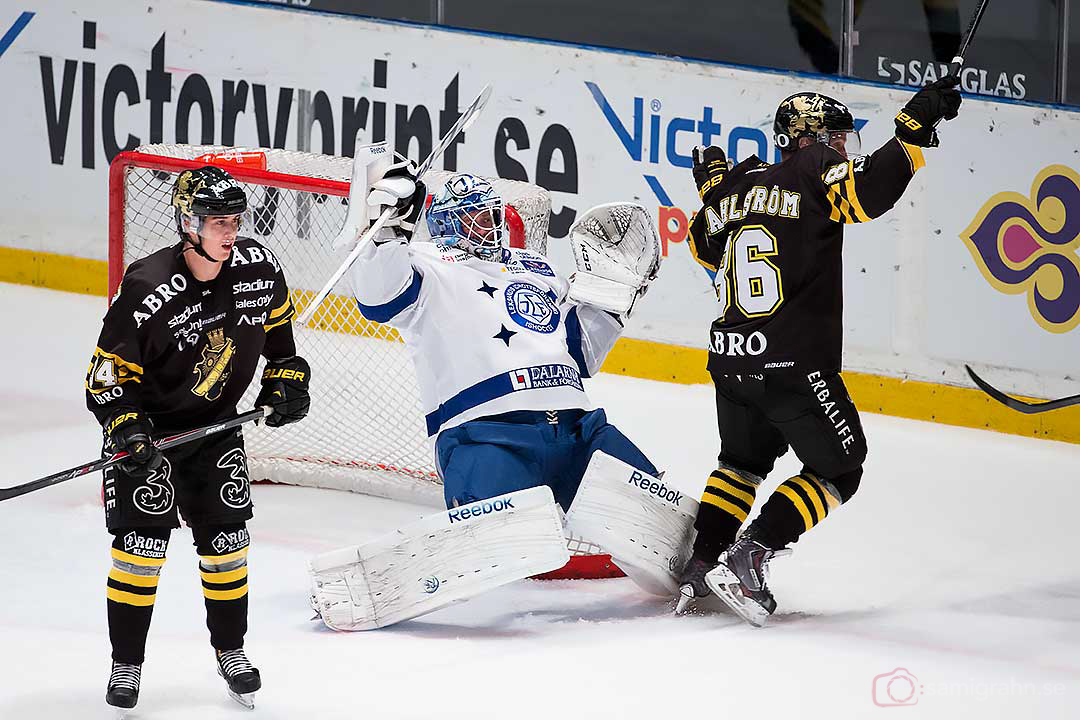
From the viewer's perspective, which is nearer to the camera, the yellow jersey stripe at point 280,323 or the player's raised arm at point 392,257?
the yellow jersey stripe at point 280,323

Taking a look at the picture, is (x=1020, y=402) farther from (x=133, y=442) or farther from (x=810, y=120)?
(x=133, y=442)

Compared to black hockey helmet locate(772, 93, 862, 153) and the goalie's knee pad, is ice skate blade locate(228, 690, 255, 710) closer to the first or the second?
the goalie's knee pad

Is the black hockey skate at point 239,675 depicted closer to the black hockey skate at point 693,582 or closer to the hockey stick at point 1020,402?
the black hockey skate at point 693,582

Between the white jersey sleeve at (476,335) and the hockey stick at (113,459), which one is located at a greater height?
the white jersey sleeve at (476,335)

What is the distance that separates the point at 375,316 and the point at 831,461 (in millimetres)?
1118

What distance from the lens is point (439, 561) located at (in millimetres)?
4109

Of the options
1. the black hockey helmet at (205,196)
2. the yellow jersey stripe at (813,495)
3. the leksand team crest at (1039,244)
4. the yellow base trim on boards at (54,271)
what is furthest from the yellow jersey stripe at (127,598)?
the yellow base trim on boards at (54,271)

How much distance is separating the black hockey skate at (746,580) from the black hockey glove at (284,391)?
1.05 metres

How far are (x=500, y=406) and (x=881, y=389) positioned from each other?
2.38 metres

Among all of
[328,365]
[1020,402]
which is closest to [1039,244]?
[1020,402]

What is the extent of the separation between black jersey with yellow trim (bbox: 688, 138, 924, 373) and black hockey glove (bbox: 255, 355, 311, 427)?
107 cm

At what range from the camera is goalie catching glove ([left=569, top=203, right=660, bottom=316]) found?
4551 mm

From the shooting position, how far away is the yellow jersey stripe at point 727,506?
436 cm

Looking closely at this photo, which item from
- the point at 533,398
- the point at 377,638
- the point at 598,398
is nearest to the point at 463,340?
the point at 533,398
